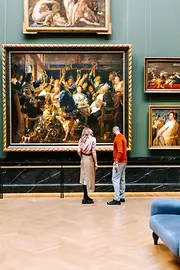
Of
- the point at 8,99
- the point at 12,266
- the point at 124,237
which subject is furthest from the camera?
the point at 8,99

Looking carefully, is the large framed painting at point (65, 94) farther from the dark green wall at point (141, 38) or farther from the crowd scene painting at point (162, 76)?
the crowd scene painting at point (162, 76)

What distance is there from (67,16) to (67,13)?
0.10 m

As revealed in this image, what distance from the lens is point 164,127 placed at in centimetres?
1270

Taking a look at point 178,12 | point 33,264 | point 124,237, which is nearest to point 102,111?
point 178,12

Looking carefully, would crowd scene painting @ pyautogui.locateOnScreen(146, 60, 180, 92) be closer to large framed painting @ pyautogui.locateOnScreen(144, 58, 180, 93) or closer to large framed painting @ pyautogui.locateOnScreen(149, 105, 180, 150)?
large framed painting @ pyautogui.locateOnScreen(144, 58, 180, 93)

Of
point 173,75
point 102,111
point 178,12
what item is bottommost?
point 102,111

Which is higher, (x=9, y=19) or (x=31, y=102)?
(x=9, y=19)

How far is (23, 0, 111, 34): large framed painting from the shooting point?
12.5 meters

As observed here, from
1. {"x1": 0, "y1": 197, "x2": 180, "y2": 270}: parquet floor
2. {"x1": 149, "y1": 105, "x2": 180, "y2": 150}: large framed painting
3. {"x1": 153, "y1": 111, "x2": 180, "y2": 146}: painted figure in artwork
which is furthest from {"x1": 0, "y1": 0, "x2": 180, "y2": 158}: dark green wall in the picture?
{"x1": 0, "y1": 197, "x2": 180, "y2": 270}: parquet floor

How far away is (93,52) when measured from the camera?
12.6 metres

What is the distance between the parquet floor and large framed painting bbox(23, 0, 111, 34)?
539 centimetres

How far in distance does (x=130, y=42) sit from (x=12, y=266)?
8919 mm

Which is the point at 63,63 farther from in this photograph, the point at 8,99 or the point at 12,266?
the point at 12,266

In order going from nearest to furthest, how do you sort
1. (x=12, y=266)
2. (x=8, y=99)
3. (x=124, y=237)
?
(x=12, y=266), (x=124, y=237), (x=8, y=99)
